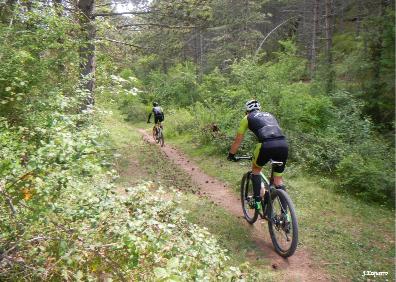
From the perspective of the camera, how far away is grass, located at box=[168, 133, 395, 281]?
5789 millimetres

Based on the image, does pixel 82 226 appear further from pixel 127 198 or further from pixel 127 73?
pixel 127 73

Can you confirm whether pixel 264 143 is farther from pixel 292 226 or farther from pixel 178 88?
pixel 178 88

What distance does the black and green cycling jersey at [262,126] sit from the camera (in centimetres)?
606

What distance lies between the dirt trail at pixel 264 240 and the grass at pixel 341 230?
0.80 ft

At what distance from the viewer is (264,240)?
6.65m

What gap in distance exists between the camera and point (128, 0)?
45.8 feet

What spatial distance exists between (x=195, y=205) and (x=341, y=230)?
3358 mm

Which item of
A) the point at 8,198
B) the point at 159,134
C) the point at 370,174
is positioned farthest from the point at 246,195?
the point at 159,134

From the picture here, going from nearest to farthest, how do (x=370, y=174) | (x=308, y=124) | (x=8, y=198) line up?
(x=8, y=198) < (x=370, y=174) < (x=308, y=124)

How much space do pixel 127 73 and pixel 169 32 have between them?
86.7 ft

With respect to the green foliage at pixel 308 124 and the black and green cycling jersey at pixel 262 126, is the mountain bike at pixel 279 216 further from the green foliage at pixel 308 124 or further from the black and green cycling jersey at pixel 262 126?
the green foliage at pixel 308 124

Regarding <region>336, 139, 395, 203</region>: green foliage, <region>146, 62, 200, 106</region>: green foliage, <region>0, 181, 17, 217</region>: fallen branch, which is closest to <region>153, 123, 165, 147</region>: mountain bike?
<region>336, 139, 395, 203</region>: green foliage

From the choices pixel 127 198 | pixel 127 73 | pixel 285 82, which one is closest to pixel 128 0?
pixel 285 82

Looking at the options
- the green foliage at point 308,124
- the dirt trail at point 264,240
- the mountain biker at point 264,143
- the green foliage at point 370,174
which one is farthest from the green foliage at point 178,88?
the mountain biker at point 264,143
